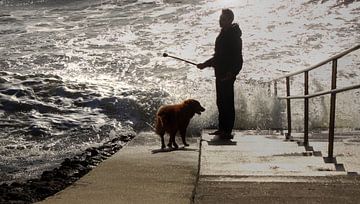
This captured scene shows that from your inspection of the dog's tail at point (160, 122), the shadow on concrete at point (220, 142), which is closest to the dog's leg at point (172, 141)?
the dog's tail at point (160, 122)

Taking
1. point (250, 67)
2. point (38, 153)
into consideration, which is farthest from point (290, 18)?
point (38, 153)

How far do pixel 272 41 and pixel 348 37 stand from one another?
2.60 m

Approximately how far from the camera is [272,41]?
69.6ft

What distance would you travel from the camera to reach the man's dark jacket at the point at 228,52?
25.1 feet

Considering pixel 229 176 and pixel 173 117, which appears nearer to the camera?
pixel 229 176

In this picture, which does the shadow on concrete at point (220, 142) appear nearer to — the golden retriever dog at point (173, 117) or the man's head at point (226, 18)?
the golden retriever dog at point (173, 117)

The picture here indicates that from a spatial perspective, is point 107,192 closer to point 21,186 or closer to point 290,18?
point 21,186

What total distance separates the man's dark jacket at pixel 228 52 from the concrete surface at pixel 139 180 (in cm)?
116

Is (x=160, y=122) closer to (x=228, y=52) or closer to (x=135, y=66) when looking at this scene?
(x=228, y=52)

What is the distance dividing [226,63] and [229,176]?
317 cm

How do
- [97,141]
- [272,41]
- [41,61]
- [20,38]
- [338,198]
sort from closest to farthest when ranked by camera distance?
[338,198] < [97,141] < [41,61] < [272,41] < [20,38]

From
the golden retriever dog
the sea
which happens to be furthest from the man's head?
the sea

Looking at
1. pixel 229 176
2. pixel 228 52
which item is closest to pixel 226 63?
pixel 228 52

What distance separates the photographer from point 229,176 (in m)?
4.88
